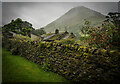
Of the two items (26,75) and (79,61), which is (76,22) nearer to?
(79,61)

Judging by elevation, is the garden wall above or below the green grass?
above

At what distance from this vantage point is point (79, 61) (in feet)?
10.3

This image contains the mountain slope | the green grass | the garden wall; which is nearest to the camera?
the garden wall

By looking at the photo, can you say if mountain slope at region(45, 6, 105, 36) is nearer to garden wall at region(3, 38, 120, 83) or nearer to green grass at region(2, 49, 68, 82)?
garden wall at region(3, 38, 120, 83)

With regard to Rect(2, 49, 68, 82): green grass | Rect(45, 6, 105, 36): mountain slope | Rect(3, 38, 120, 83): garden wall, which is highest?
Rect(45, 6, 105, 36): mountain slope

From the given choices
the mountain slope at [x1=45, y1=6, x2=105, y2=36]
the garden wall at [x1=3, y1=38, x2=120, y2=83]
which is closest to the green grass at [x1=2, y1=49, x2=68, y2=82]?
the garden wall at [x1=3, y1=38, x2=120, y2=83]

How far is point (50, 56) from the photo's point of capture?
14.5ft

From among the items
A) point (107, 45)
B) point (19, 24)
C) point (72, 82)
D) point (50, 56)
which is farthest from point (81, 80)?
point (19, 24)

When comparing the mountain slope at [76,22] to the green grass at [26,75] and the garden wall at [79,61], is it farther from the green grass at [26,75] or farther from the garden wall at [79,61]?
the green grass at [26,75]

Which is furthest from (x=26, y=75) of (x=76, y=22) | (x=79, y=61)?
(x=76, y=22)

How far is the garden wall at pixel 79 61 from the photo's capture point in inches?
95.6

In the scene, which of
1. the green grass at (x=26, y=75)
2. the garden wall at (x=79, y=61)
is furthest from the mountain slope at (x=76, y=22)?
the green grass at (x=26, y=75)

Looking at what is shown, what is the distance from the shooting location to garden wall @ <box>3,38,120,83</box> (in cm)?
243

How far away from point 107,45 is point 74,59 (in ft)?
7.26
